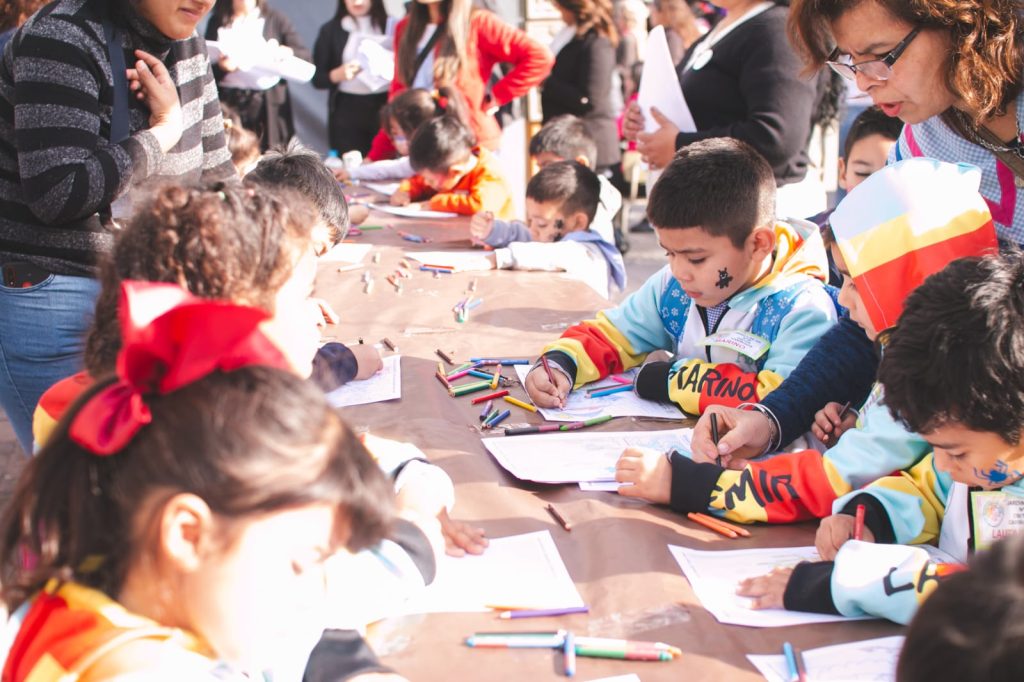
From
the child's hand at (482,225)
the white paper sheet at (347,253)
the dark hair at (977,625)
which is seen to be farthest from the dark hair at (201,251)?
the child's hand at (482,225)

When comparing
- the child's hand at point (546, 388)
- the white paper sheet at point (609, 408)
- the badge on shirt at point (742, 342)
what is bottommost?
the white paper sheet at point (609, 408)

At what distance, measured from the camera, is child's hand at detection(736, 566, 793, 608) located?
126 cm

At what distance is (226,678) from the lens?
0.92 metres

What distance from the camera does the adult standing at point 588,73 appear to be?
4992 millimetres

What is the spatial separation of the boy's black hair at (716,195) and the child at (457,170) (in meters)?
1.92

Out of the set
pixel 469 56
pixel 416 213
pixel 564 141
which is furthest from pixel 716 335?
pixel 469 56

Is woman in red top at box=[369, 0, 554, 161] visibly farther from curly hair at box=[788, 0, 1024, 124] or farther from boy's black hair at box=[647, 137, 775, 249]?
curly hair at box=[788, 0, 1024, 124]

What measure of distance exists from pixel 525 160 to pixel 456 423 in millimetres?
4135

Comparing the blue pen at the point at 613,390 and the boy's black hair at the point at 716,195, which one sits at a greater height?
the boy's black hair at the point at 716,195

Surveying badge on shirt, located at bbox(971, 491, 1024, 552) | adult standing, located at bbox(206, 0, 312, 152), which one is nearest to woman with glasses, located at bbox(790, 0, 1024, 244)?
badge on shirt, located at bbox(971, 491, 1024, 552)

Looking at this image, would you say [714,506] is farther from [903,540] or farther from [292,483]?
[292,483]

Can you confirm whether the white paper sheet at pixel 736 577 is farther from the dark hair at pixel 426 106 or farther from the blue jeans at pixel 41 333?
the dark hair at pixel 426 106

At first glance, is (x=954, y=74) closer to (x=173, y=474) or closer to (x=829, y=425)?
(x=829, y=425)

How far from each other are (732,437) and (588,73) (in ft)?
12.3
